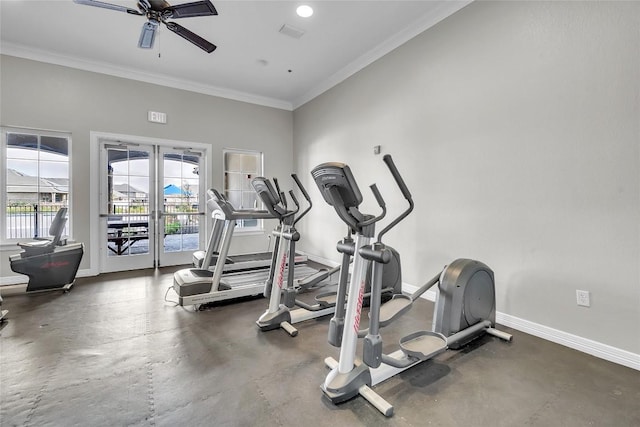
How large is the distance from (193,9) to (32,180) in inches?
151

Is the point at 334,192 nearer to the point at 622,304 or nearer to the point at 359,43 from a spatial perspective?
the point at 622,304

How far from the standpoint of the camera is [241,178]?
6098 mm

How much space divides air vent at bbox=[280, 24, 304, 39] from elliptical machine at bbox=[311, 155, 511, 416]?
291cm

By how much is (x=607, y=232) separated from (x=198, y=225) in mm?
5712

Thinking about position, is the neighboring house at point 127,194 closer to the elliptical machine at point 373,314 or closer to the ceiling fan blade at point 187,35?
the ceiling fan blade at point 187,35

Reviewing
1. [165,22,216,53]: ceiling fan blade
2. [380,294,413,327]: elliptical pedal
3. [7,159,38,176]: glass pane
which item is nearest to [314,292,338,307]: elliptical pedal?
[380,294,413,327]: elliptical pedal

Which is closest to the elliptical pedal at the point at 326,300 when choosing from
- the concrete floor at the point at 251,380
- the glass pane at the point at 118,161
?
the concrete floor at the point at 251,380

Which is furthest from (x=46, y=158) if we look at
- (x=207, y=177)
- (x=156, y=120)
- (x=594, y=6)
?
(x=594, y=6)

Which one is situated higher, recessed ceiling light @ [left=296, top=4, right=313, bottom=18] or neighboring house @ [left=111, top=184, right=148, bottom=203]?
recessed ceiling light @ [left=296, top=4, right=313, bottom=18]

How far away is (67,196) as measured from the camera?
4.54 meters

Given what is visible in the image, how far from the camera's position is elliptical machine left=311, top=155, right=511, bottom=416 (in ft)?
5.51

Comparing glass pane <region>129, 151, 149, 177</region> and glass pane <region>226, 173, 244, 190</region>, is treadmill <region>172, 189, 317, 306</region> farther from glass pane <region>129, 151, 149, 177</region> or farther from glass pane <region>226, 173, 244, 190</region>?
glass pane <region>129, 151, 149, 177</region>

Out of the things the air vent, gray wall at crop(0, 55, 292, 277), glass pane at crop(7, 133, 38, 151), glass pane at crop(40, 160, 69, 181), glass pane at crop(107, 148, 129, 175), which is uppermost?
the air vent

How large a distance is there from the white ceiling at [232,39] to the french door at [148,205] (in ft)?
4.41
